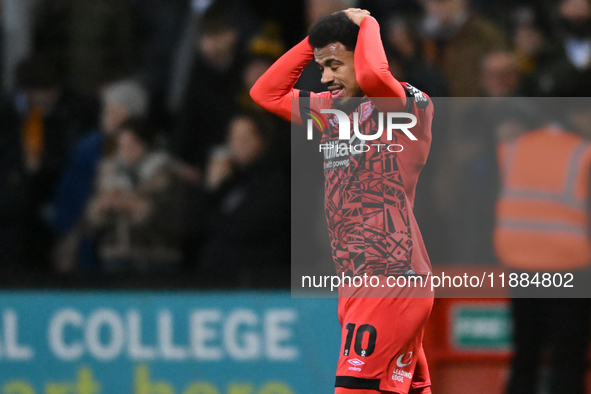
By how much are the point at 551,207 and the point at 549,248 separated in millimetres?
207

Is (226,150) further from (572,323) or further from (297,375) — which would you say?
(572,323)

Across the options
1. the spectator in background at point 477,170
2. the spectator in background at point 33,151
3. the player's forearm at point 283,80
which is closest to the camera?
the player's forearm at point 283,80

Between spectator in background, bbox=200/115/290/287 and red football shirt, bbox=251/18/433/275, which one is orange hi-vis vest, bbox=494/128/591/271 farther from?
red football shirt, bbox=251/18/433/275

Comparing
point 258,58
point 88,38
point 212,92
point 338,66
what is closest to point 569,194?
point 338,66

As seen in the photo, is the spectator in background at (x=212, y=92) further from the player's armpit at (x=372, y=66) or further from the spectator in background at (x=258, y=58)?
the player's armpit at (x=372, y=66)

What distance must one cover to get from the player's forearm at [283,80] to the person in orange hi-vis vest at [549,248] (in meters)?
1.70

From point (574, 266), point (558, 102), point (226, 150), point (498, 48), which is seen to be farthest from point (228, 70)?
point (574, 266)

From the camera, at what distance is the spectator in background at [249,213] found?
17.8 feet

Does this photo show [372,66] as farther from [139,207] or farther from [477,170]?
[139,207]

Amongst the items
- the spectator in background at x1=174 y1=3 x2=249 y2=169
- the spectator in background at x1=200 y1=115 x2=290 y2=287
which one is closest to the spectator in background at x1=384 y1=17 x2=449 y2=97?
the spectator in background at x1=200 y1=115 x2=290 y2=287

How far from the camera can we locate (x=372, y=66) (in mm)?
3041

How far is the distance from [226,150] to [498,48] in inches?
67.7

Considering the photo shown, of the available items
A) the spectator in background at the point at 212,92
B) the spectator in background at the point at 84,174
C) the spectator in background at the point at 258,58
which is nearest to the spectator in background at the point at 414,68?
the spectator in background at the point at 258,58

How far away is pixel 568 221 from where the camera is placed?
4648mm
